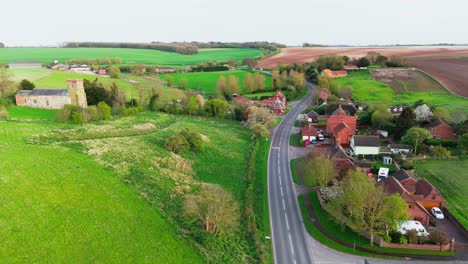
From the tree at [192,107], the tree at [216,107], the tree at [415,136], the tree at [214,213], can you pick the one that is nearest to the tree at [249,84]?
the tree at [216,107]

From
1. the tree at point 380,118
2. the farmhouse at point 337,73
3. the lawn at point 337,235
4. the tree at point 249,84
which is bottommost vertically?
the lawn at point 337,235

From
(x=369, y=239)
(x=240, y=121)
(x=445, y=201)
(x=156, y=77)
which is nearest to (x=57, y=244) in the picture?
(x=369, y=239)

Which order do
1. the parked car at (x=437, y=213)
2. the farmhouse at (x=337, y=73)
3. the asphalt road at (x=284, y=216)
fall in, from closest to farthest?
the asphalt road at (x=284, y=216) → the parked car at (x=437, y=213) → the farmhouse at (x=337, y=73)

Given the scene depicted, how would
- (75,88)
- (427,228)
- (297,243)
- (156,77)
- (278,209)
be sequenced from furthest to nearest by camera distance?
(156,77)
(75,88)
(278,209)
(427,228)
(297,243)

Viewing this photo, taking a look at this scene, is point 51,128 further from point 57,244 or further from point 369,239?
point 369,239

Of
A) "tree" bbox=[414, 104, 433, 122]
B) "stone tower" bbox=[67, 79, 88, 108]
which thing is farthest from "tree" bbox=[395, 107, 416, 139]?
"stone tower" bbox=[67, 79, 88, 108]

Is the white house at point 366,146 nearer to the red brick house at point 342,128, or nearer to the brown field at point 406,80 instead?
the red brick house at point 342,128

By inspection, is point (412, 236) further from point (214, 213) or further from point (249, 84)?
point (249, 84)
